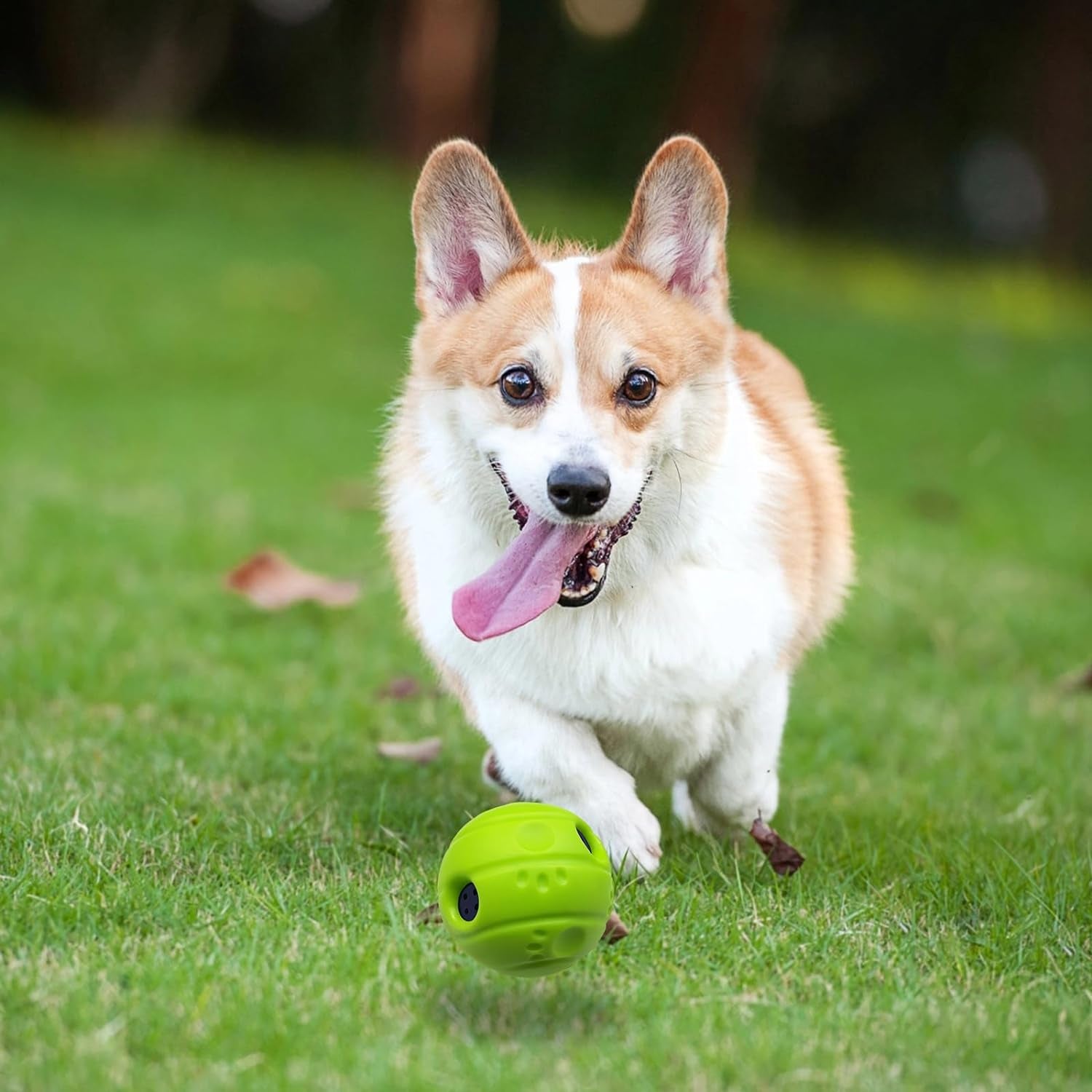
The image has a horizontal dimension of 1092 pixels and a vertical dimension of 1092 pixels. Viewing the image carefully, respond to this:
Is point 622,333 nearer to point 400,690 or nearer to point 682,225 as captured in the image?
point 682,225

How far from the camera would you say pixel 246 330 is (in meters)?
12.3

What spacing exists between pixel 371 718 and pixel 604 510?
1793mm

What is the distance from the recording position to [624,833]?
3295mm

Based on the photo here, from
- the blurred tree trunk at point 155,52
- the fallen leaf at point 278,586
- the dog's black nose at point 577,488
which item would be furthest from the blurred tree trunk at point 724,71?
the dog's black nose at point 577,488

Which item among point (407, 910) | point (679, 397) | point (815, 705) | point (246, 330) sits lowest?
point (246, 330)

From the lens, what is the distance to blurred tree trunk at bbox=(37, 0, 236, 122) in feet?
79.0

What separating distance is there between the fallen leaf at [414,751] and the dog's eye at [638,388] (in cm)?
141

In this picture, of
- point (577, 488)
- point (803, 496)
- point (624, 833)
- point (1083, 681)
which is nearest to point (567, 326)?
point (577, 488)

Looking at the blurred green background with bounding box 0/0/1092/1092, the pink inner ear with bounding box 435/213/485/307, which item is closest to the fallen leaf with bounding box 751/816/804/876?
the blurred green background with bounding box 0/0/1092/1092

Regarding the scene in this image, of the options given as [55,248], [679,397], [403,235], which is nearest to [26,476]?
[679,397]

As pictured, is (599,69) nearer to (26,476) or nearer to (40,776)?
(26,476)

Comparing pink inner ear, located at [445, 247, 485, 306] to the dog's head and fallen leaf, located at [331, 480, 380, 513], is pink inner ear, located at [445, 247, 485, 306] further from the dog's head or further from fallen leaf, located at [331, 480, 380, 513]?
fallen leaf, located at [331, 480, 380, 513]

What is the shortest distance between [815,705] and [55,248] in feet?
34.4

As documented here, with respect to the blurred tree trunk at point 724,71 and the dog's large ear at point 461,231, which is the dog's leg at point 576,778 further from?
the blurred tree trunk at point 724,71
